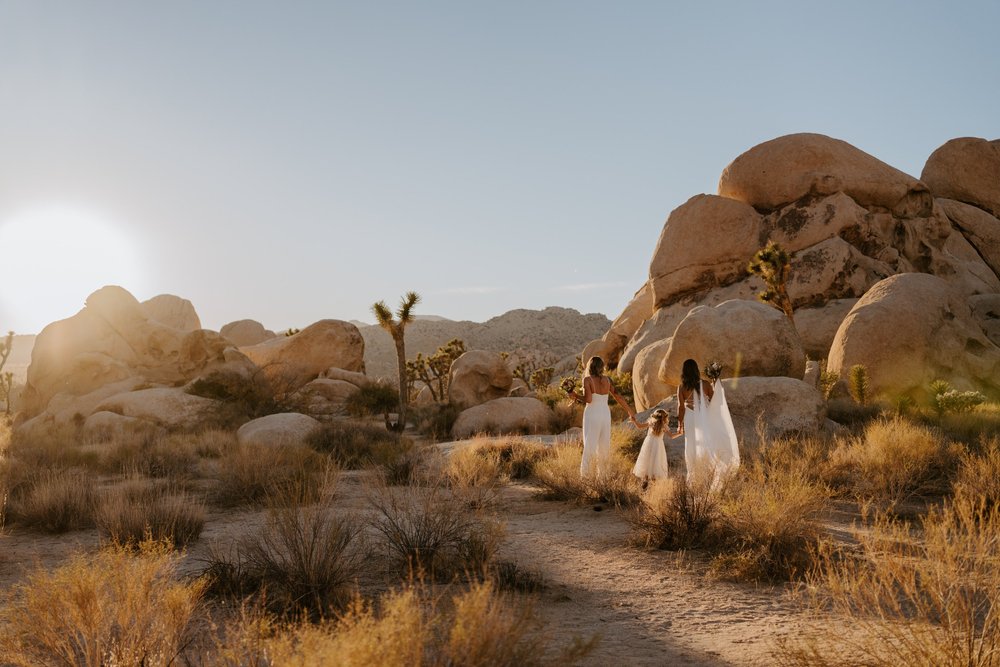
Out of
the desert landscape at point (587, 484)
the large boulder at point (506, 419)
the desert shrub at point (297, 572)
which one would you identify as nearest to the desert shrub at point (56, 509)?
the desert landscape at point (587, 484)

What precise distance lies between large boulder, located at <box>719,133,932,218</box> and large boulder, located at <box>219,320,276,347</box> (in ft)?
119

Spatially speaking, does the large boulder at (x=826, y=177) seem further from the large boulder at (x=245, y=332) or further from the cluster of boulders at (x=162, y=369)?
the large boulder at (x=245, y=332)

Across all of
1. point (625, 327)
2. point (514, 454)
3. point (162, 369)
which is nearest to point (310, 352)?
point (162, 369)

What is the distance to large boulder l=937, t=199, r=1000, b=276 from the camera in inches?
1261

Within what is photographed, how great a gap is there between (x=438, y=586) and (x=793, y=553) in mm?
3153

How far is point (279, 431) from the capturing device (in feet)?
56.0

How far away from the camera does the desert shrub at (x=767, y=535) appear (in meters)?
6.14

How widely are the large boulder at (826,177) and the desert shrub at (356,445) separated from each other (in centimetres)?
2034

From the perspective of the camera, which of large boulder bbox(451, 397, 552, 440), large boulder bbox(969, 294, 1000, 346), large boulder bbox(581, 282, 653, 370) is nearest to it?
large boulder bbox(451, 397, 552, 440)

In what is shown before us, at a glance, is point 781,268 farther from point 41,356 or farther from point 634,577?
point 41,356

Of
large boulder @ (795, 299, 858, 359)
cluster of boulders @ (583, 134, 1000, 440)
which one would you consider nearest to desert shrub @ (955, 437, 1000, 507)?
cluster of boulders @ (583, 134, 1000, 440)

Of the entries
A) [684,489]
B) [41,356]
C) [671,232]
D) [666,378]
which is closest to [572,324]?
[671,232]

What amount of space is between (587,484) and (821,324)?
19404 mm

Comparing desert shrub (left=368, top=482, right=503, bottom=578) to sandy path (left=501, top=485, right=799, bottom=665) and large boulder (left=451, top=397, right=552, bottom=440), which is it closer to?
sandy path (left=501, top=485, right=799, bottom=665)
